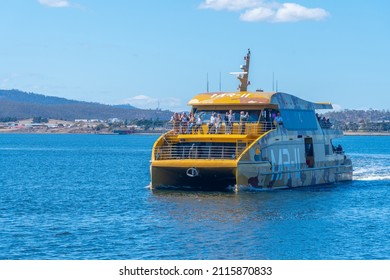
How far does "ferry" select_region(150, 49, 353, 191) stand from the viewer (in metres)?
39.7

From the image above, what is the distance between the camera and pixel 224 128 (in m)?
41.6

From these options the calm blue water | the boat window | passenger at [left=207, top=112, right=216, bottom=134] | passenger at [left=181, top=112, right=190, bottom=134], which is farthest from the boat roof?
the calm blue water

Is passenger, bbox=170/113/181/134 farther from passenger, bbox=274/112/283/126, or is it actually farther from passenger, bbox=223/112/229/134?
passenger, bbox=274/112/283/126

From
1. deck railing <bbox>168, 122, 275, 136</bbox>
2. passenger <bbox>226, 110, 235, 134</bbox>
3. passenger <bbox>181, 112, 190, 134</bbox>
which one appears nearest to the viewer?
deck railing <bbox>168, 122, 275, 136</bbox>

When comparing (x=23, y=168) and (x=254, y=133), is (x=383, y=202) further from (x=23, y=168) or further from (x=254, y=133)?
(x=23, y=168)

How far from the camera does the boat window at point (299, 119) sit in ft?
143

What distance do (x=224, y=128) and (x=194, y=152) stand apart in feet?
5.62

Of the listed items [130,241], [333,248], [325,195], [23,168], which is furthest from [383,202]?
[23,168]

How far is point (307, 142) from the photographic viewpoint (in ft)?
151

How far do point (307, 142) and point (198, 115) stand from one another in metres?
5.97

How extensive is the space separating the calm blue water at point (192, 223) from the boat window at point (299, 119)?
3035 millimetres

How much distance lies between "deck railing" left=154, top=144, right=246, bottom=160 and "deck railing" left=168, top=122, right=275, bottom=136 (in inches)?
37.4

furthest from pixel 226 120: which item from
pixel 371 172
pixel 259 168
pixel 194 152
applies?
pixel 371 172

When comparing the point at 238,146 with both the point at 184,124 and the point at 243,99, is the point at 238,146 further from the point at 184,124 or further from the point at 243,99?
the point at 184,124
